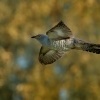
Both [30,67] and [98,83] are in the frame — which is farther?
[30,67]

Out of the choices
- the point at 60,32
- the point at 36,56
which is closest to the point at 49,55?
the point at 60,32

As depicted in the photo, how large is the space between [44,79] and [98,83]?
829mm

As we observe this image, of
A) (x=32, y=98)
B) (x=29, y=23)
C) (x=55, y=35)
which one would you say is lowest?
(x=55, y=35)

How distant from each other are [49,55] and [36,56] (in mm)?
5926

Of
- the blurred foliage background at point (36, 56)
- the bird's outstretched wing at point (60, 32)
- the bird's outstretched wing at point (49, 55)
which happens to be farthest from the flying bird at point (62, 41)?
the blurred foliage background at point (36, 56)

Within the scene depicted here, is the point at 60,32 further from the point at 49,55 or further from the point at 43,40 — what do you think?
the point at 49,55

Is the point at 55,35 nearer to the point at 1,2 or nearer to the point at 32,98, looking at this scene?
the point at 32,98

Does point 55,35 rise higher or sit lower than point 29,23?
lower

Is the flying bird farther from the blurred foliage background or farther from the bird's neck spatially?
the blurred foliage background

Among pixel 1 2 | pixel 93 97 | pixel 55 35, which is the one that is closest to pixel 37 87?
pixel 93 97

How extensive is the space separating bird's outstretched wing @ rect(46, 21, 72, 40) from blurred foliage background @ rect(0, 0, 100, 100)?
18.5 ft

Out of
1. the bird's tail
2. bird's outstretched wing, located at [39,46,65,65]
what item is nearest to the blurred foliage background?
bird's outstretched wing, located at [39,46,65,65]

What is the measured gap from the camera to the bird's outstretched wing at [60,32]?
307 cm

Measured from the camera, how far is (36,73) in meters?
9.20
